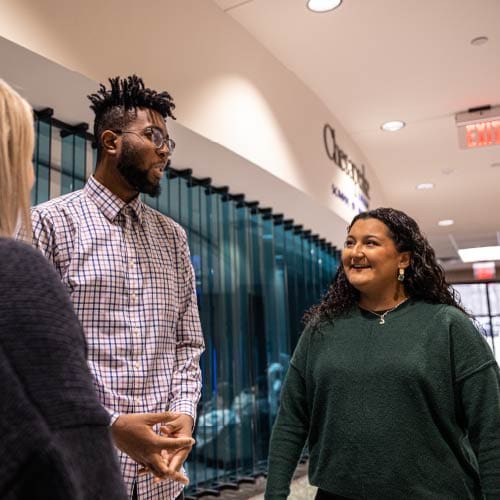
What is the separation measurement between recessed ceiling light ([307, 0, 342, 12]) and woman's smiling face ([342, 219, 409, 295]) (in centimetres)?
199

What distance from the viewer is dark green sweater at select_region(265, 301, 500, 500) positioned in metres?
1.51

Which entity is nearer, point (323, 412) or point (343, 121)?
point (323, 412)

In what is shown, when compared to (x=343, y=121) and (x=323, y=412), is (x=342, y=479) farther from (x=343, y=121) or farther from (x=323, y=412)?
(x=343, y=121)

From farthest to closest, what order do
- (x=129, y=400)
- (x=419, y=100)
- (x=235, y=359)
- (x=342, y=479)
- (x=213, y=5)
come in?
(x=419, y=100)
(x=235, y=359)
(x=213, y=5)
(x=342, y=479)
(x=129, y=400)

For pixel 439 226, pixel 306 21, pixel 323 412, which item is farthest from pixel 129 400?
pixel 439 226

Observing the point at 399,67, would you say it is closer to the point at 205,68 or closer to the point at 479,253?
the point at 205,68

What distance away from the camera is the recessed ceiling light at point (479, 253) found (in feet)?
34.2

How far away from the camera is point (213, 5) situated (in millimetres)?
3334

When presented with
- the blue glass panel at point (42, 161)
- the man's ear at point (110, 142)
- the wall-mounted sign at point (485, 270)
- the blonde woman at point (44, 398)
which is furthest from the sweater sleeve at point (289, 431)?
the wall-mounted sign at point (485, 270)

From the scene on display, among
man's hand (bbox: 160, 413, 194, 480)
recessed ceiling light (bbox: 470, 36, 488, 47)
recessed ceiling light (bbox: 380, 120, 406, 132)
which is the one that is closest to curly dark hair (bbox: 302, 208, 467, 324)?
man's hand (bbox: 160, 413, 194, 480)

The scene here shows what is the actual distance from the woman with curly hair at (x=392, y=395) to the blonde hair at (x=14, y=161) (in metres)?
1.13

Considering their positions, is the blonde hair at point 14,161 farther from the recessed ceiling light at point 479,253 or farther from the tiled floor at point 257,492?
the recessed ceiling light at point 479,253

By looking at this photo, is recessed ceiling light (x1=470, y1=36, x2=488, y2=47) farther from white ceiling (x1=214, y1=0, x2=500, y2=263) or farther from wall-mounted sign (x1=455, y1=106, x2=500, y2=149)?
wall-mounted sign (x1=455, y1=106, x2=500, y2=149)

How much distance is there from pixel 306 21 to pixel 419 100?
155 centimetres
